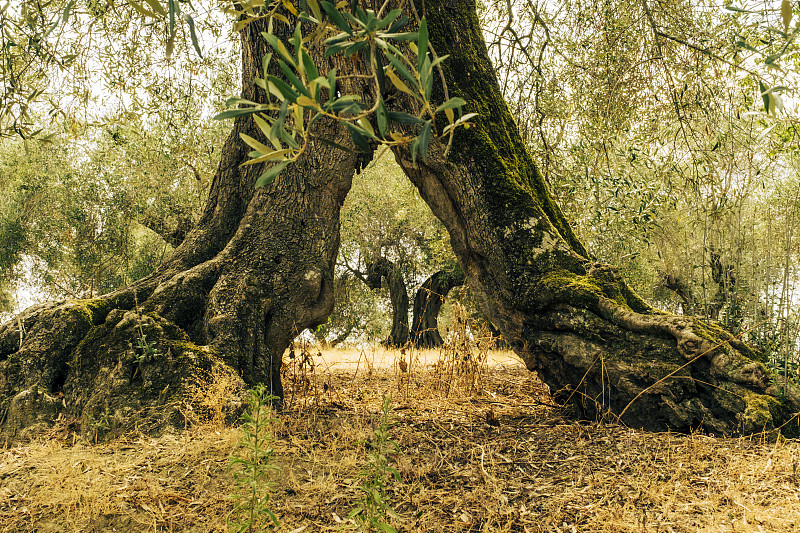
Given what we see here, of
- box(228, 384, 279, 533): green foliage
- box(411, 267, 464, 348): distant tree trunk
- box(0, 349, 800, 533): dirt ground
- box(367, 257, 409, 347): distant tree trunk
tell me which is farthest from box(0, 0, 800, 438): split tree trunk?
box(367, 257, 409, 347): distant tree trunk

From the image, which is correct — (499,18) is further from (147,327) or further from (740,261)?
(147,327)

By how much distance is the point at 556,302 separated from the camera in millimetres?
4637

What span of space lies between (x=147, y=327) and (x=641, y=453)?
3.85 metres

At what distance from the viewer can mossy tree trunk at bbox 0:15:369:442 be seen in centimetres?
420

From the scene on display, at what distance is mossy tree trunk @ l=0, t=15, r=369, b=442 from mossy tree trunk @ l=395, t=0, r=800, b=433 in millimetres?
1125

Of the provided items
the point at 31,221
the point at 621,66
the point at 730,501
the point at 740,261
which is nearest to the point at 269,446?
the point at 730,501

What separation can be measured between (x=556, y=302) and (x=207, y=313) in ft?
9.83

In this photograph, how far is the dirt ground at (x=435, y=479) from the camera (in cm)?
288

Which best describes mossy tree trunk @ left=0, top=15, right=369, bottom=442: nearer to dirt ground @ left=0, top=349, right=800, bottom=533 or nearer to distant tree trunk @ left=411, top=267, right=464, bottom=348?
dirt ground @ left=0, top=349, right=800, bottom=533

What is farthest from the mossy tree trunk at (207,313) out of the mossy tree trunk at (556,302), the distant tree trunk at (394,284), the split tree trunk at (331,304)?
the distant tree trunk at (394,284)

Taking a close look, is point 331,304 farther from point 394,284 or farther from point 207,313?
point 394,284

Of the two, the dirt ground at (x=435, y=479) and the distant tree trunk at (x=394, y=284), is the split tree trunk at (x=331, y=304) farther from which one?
the distant tree trunk at (x=394, y=284)

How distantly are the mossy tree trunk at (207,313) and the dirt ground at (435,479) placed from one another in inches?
14.6

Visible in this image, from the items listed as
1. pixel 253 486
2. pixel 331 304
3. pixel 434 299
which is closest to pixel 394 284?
pixel 434 299
